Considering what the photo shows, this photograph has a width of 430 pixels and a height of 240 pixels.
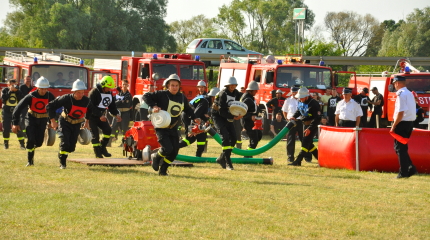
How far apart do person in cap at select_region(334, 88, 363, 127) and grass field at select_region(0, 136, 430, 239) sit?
8.71 feet

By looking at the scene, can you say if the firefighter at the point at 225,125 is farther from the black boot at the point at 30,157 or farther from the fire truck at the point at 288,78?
the fire truck at the point at 288,78

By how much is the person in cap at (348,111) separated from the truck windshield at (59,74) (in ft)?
32.1

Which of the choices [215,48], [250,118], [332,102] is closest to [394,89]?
[332,102]

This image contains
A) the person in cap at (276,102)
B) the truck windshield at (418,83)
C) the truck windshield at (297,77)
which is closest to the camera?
the person in cap at (276,102)

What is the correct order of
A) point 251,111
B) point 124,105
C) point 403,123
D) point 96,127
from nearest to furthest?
point 403,123 → point 251,111 → point 96,127 → point 124,105

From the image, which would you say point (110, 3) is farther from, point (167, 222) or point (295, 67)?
point (167, 222)

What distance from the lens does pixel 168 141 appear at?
11.5m

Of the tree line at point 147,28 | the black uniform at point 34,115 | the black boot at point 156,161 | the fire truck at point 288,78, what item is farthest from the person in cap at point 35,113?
the tree line at point 147,28

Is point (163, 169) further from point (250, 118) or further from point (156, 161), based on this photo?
point (250, 118)

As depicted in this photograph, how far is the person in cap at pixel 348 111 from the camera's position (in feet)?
50.4

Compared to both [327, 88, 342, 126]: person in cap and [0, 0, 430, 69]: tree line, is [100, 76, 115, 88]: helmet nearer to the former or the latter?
[327, 88, 342, 126]: person in cap

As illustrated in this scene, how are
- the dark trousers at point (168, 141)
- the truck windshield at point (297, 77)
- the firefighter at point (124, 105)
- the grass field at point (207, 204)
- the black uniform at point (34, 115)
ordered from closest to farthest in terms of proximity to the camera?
the grass field at point (207, 204), the dark trousers at point (168, 141), the black uniform at point (34, 115), the firefighter at point (124, 105), the truck windshield at point (297, 77)

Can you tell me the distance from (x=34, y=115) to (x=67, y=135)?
3.21 feet

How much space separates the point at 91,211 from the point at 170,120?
327cm
